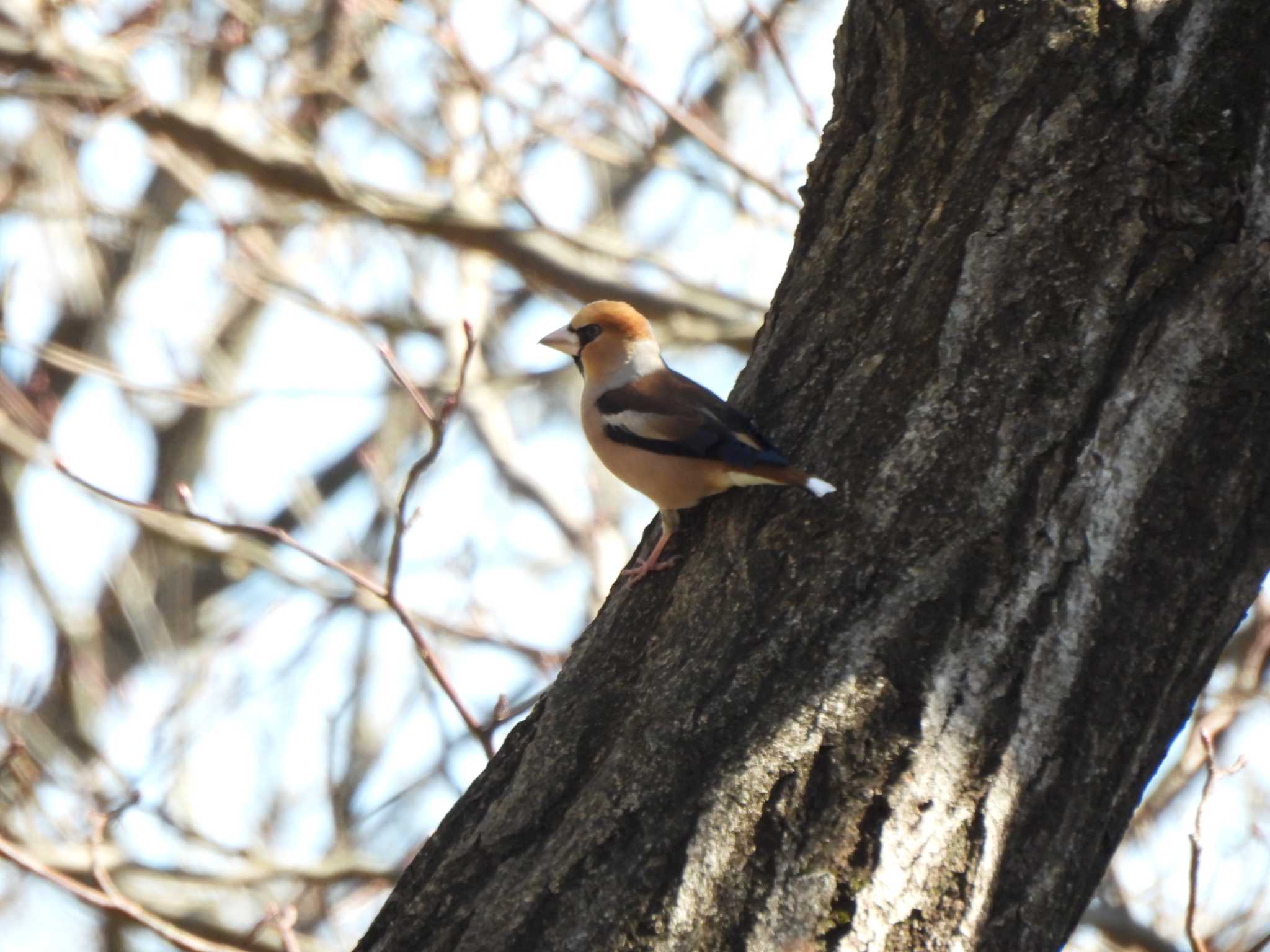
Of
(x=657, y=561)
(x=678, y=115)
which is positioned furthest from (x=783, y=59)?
(x=657, y=561)

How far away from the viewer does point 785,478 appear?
7.61 feet

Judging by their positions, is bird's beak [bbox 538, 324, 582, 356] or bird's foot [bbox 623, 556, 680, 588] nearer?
bird's foot [bbox 623, 556, 680, 588]

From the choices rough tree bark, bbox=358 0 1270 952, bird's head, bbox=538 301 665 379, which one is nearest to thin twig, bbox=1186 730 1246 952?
rough tree bark, bbox=358 0 1270 952

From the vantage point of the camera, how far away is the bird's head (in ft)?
13.1

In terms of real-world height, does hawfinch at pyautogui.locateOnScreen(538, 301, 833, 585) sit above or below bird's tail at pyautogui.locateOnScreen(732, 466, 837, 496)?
above

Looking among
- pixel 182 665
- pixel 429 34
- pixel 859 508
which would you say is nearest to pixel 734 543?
pixel 859 508

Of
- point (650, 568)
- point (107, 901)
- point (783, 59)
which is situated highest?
point (783, 59)

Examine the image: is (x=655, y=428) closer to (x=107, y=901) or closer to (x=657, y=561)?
(x=657, y=561)

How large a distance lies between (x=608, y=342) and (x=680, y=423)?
40.4 inches

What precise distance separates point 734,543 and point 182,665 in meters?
7.15

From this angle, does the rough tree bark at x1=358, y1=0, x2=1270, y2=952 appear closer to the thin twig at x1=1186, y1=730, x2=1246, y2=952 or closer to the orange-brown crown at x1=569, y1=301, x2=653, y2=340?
the thin twig at x1=1186, y1=730, x2=1246, y2=952

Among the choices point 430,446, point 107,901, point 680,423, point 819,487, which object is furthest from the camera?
point 107,901

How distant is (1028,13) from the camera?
7.83ft

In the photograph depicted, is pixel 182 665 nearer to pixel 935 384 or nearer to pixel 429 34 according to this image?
pixel 429 34
